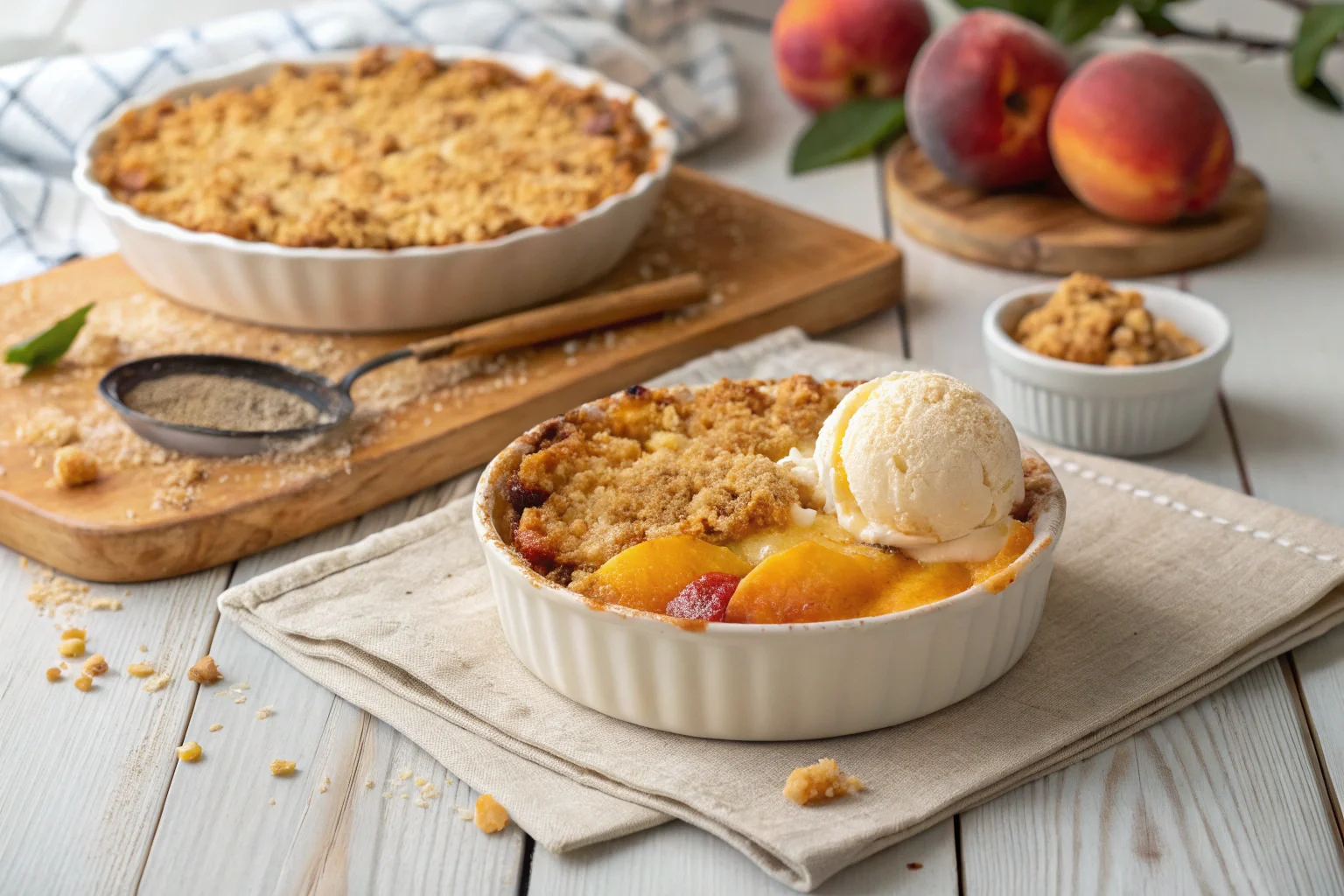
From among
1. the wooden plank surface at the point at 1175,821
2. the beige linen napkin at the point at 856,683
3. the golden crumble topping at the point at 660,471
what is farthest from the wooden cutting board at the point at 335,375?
the wooden plank surface at the point at 1175,821

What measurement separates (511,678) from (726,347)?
2.83 ft

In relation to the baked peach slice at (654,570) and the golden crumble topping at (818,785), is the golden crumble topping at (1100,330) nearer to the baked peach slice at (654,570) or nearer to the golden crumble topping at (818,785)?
the baked peach slice at (654,570)

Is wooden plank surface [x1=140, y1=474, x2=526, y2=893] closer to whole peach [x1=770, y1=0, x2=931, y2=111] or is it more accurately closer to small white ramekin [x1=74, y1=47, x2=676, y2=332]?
small white ramekin [x1=74, y1=47, x2=676, y2=332]

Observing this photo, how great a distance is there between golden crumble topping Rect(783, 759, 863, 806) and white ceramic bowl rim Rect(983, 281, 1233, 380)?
0.77 m

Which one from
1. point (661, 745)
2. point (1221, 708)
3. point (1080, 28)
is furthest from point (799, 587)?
point (1080, 28)

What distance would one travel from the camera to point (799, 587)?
127cm

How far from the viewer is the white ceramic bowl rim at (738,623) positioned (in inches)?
48.4

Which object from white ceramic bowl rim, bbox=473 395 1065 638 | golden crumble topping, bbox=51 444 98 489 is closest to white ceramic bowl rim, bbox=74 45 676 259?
golden crumble topping, bbox=51 444 98 489

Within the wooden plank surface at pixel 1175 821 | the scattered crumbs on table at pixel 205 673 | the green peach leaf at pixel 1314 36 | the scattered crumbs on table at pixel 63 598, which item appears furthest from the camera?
the green peach leaf at pixel 1314 36

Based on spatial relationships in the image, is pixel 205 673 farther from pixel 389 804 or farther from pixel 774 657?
pixel 774 657

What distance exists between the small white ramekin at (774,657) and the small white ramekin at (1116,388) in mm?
483

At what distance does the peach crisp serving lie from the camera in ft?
4.24

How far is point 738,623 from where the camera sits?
1247 millimetres

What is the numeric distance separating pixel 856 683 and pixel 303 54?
1.87 m
